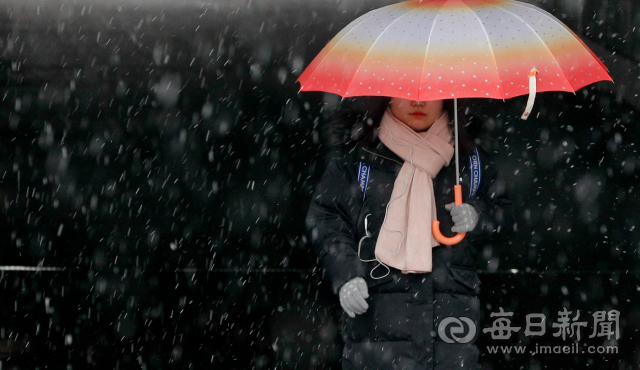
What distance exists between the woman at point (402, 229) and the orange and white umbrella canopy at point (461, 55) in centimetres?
56

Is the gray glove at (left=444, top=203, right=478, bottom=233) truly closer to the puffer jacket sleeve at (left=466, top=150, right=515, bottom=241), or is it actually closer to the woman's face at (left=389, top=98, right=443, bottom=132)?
the puffer jacket sleeve at (left=466, top=150, right=515, bottom=241)

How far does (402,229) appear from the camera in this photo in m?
4.05

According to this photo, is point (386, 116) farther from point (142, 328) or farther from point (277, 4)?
point (142, 328)

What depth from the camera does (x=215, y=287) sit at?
566cm

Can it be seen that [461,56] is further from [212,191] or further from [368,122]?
[212,191]

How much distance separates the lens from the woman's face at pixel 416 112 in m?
4.12

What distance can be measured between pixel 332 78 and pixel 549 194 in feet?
7.50

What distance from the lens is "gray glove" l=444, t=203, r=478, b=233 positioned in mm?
3908

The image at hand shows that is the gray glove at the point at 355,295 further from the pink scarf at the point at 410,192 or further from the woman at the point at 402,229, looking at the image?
the pink scarf at the point at 410,192

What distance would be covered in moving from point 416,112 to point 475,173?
0.37m

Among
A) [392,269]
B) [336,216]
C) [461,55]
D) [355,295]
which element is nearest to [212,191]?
[336,216]

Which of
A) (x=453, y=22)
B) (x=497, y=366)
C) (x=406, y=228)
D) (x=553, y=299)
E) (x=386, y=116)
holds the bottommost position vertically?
(x=497, y=366)

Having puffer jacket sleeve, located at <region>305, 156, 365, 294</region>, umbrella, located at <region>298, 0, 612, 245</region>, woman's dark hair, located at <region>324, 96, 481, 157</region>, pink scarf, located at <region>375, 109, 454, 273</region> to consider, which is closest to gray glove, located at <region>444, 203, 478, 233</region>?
pink scarf, located at <region>375, 109, 454, 273</region>

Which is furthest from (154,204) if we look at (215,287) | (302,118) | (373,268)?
(373,268)
